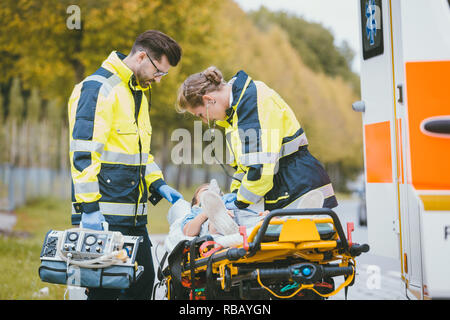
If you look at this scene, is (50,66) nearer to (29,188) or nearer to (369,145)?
(29,188)

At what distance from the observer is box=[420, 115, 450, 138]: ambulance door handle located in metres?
→ 2.26

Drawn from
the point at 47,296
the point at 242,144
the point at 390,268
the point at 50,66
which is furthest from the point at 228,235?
the point at 50,66

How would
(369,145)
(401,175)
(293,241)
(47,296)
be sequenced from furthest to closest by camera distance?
(47,296)
(369,145)
(401,175)
(293,241)

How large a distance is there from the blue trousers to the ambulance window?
193cm

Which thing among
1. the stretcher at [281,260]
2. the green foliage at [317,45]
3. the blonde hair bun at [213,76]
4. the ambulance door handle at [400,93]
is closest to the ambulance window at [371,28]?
the ambulance door handle at [400,93]

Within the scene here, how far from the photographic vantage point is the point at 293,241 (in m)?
2.41

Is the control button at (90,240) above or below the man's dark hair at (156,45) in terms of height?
below

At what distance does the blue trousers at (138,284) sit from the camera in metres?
3.00

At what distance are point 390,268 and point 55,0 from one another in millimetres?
6203

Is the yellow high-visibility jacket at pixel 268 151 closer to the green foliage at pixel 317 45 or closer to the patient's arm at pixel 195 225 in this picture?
the patient's arm at pixel 195 225

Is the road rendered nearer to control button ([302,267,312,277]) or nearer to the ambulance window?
the ambulance window

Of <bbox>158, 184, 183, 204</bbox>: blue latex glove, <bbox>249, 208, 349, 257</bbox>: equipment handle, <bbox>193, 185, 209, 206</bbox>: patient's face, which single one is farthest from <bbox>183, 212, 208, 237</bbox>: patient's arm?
<bbox>249, 208, 349, 257</bbox>: equipment handle

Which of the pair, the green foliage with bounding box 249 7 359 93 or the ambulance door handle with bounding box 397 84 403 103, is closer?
the ambulance door handle with bounding box 397 84 403 103

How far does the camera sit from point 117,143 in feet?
9.98
